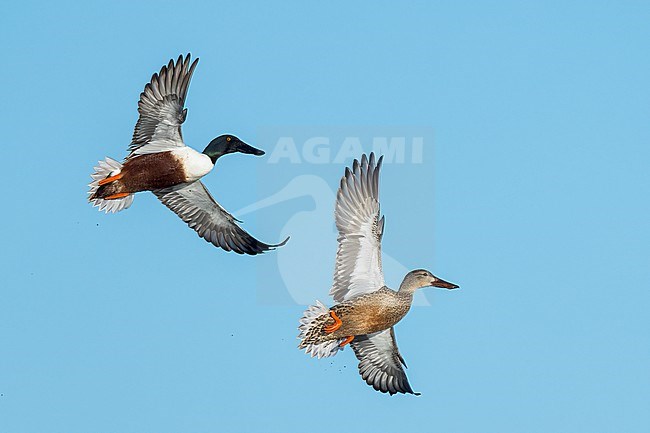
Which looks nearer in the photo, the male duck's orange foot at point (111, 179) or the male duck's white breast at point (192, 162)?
the male duck's orange foot at point (111, 179)

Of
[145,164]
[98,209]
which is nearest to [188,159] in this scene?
[145,164]

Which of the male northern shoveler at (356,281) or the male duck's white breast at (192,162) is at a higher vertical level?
the male duck's white breast at (192,162)

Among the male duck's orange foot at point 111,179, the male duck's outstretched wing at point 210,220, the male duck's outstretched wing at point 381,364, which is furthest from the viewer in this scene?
the male duck's outstretched wing at point 210,220

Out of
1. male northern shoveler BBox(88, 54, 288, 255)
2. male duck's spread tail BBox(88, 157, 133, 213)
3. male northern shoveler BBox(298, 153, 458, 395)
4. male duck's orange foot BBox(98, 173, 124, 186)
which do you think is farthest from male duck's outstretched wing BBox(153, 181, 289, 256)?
male northern shoveler BBox(298, 153, 458, 395)

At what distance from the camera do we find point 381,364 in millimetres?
17469

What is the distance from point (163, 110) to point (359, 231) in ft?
9.55

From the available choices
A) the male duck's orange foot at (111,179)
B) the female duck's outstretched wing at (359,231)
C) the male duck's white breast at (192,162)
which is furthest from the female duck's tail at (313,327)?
the male duck's orange foot at (111,179)

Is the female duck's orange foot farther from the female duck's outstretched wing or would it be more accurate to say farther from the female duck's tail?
the female duck's outstretched wing

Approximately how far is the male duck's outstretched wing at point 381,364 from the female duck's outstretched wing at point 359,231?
1.54 m

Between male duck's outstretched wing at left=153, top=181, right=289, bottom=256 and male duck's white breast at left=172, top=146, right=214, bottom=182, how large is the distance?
1240 mm

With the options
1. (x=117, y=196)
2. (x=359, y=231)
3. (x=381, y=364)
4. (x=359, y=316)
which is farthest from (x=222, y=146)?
(x=381, y=364)

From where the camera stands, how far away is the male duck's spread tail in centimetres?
1605

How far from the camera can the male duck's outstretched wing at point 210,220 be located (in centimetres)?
1773

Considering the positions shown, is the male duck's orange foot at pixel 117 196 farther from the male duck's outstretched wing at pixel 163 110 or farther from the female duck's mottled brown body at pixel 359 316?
the female duck's mottled brown body at pixel 359 316
